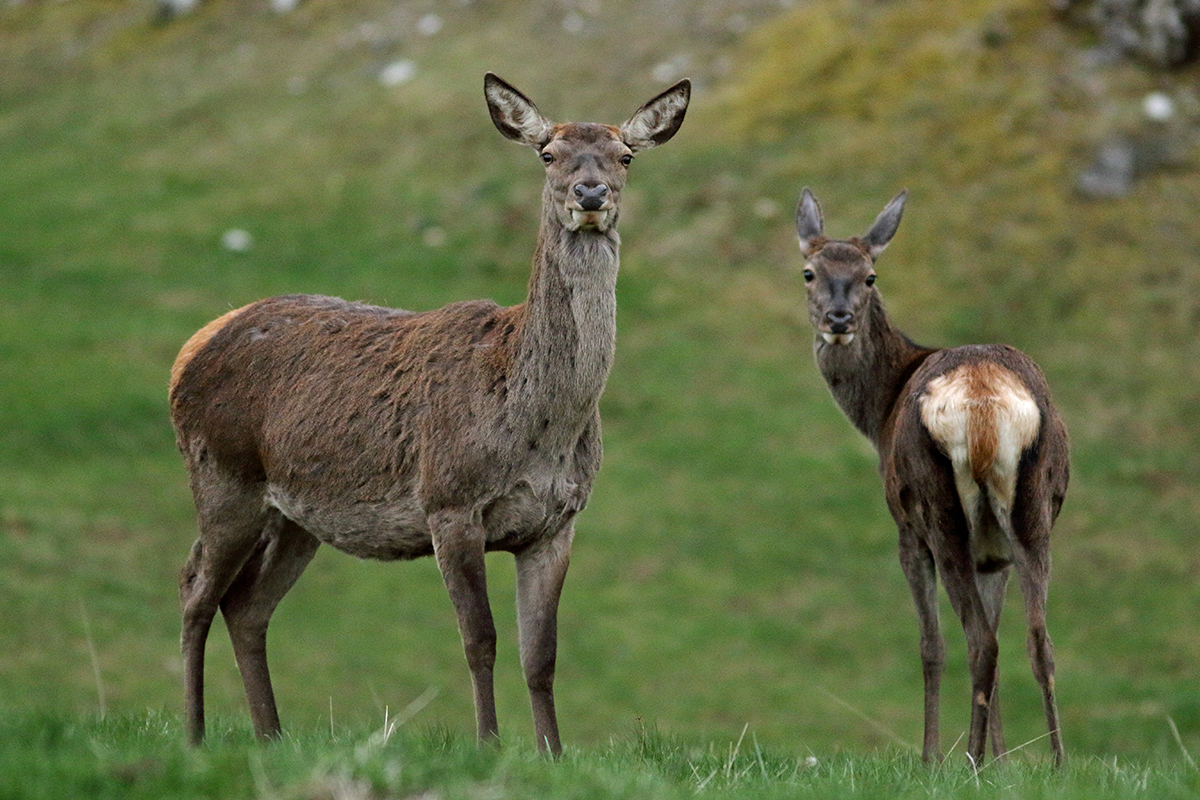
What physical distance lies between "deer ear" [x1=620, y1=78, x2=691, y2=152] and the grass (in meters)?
3.28

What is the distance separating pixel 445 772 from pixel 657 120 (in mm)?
4262

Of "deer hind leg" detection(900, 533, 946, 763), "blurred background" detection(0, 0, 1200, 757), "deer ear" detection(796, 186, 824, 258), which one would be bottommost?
"blurred background" detection(0, 0, 1200, 757)

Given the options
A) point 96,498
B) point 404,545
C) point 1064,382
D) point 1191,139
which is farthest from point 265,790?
point 1191,139

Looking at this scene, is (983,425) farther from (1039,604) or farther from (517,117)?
(517,117)

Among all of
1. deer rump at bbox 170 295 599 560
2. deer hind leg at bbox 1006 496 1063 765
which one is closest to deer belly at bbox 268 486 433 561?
deer rump at bbox 170 295 599 560

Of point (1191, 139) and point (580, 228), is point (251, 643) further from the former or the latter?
point (1191, 139)

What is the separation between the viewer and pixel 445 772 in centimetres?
572

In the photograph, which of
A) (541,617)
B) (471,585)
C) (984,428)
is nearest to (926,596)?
(984,428)

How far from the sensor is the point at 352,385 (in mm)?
8562

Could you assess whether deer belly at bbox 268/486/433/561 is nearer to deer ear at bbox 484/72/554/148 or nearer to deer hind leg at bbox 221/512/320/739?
deer hind leg at bbox 221/512/320/739

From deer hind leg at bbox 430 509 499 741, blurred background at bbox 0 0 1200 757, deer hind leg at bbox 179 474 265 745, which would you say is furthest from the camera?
blurred background at bbox 0 0 1200 757

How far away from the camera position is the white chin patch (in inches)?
315

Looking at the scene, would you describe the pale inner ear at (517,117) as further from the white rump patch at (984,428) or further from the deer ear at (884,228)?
the deer ear at (884,228)

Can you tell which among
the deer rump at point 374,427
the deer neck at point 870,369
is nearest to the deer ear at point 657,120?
the deer rump at point 374,427
